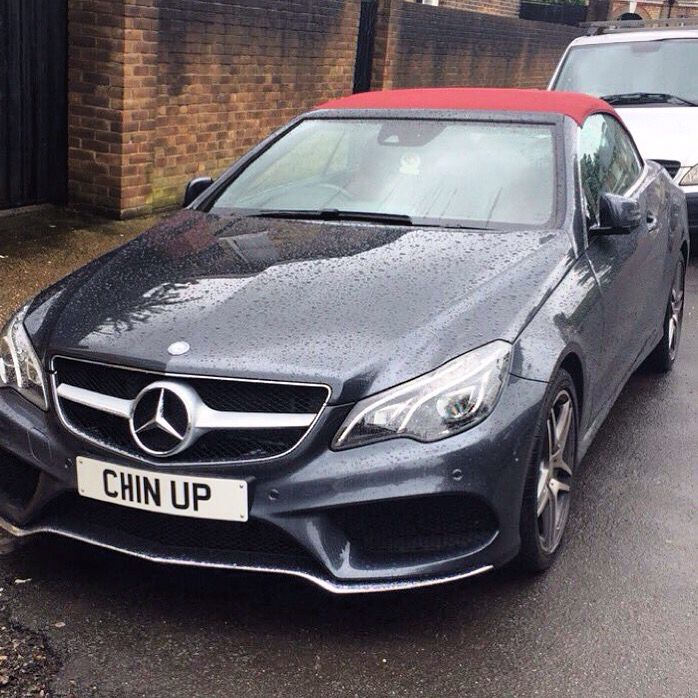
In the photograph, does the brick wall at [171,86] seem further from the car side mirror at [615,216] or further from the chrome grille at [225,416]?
the chrome grille at [225,416]

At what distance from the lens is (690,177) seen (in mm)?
8523

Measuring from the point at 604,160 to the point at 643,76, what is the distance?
5.47 m

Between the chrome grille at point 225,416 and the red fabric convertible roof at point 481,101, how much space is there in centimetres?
218

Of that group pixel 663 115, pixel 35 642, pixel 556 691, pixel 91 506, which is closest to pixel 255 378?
pixel 91 506

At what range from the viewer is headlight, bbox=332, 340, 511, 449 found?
2971 millimetres

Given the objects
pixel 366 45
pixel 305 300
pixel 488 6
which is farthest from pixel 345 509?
pixel 488 6

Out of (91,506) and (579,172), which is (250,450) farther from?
(579,172)

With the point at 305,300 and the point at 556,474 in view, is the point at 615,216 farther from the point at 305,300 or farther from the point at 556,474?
the point at 305,300

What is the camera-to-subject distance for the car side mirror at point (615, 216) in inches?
163

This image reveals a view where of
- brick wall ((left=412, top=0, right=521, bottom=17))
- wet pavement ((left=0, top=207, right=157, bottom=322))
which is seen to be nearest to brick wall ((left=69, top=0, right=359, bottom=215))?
wet pavement ((left=0, top=207, right=157, bottom=322))

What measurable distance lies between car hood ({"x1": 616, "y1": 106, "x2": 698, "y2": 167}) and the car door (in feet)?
10.7

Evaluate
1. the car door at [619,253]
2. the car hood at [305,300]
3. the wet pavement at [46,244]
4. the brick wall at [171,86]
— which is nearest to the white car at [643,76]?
the brick wall at [171,86]

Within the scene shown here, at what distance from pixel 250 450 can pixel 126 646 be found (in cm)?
68

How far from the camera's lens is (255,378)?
299 centimetres
